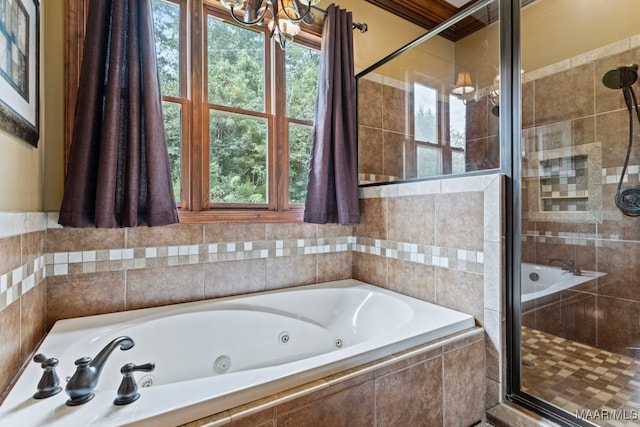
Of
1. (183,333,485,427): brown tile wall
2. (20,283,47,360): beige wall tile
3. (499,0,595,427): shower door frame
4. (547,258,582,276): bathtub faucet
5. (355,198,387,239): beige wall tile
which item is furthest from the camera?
(355,198,387,239): beige wall tile

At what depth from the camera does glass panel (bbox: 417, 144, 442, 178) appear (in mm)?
2121

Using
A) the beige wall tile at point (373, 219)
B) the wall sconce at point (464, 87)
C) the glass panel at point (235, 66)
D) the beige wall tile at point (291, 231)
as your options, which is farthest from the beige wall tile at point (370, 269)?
the wall sconce at point (464, 87)

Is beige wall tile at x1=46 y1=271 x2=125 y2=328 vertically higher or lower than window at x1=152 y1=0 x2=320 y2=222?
lower

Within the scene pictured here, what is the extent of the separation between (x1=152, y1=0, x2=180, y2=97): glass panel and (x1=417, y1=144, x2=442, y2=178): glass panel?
5.53 feet

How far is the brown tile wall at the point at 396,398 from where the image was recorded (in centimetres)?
92

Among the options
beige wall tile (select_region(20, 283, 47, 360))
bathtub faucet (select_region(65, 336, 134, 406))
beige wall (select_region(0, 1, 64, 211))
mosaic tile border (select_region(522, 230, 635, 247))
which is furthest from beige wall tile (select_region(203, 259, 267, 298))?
mosaic tile border (select_region(522, 230, 635, 247))

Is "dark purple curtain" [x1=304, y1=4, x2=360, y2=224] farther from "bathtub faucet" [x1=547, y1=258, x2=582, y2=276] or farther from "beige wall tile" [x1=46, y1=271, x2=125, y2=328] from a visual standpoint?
"bathtub faucet" [x1=547, y1=258, x2=582, y2=276]

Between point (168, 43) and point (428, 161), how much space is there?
1860 mm

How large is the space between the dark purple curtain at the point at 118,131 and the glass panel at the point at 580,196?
1.86 metres

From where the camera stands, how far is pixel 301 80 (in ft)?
7.37

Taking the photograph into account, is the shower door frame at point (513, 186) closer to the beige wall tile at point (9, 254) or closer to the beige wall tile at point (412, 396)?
the beige wall tile at point (412, 396)

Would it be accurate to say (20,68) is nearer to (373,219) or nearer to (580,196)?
(373,219)

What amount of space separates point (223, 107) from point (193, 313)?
1.25 meters

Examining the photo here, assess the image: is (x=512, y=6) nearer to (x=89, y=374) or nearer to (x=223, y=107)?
(x=223, y=107)
